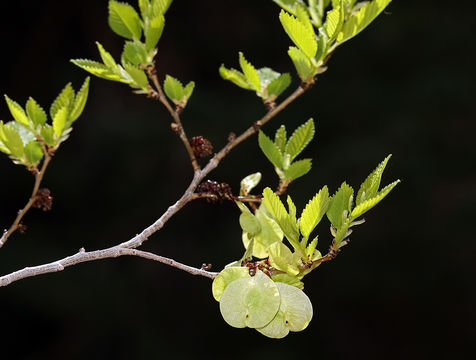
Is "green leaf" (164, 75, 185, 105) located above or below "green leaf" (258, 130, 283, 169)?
above

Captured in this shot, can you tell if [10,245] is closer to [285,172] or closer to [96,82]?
[96,82]

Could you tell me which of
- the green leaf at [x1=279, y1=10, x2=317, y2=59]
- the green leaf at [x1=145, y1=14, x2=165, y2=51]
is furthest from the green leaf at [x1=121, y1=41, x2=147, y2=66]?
the green leaf at [x1=279, y1=10, x2=317, y2=59]

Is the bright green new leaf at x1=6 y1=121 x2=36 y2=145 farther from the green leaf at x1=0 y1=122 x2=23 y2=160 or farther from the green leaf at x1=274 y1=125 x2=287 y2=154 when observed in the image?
the green leaf at x1=274 y1=125 x2=287 y2=154

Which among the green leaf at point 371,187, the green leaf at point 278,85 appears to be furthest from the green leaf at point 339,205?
the green leaf at point 278,85

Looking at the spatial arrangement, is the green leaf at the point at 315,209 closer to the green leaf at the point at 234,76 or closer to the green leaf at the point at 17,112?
the green leaf at the point at 234,76

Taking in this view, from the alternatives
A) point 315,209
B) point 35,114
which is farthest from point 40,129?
point 315,209

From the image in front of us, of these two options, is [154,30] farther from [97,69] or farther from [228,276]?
[228,276]
